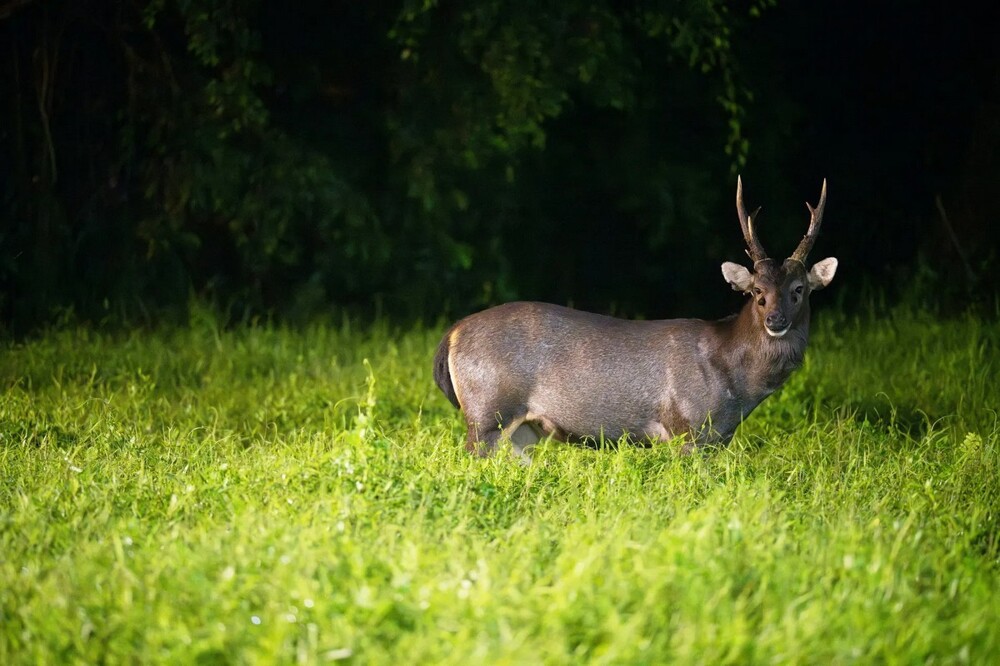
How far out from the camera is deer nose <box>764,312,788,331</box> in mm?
6703

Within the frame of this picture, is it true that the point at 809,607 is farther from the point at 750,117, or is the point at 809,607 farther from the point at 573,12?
the point at 750,117

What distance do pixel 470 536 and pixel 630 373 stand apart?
6.44ft

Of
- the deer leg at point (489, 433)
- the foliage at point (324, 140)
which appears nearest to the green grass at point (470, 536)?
the deer leg at point (489, 433)

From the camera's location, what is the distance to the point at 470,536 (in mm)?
5070

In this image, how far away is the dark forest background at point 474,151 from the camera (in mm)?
10258

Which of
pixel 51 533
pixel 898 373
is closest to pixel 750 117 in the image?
pixel 898 373

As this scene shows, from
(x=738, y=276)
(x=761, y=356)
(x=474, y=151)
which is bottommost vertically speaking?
(x=761, y=356)

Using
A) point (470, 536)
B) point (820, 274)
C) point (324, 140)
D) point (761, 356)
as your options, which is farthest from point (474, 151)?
point (470, 536)

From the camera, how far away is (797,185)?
1316 centimetres

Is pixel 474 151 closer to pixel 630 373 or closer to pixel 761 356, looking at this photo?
pixel 630 373

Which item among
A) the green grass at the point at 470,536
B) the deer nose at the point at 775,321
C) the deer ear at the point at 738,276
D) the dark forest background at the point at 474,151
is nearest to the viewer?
the green grass at the point at 470,536

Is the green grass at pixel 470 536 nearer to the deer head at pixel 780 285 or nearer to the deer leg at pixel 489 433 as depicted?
the deer leg at pixel 489 433

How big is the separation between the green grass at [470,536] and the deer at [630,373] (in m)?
0.20

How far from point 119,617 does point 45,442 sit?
9.03 ft
